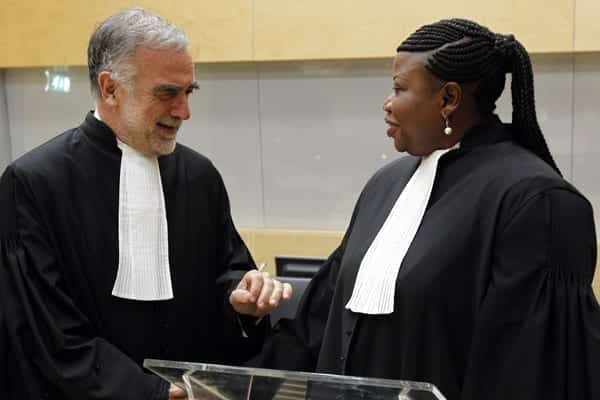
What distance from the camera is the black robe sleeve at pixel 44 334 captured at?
1906mm

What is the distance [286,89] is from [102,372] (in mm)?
3021

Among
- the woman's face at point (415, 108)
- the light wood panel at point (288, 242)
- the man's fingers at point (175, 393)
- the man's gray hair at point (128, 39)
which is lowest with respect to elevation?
the light wood panel at point (288, 242)

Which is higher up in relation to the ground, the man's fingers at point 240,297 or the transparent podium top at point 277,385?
the transparent podium top at point 277,385

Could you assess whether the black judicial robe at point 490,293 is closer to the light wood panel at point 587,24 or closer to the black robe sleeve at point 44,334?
the black robe sleeve at point 44,334

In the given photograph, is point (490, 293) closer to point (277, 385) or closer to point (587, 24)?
point (277, 385)

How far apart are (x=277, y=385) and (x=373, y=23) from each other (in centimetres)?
331

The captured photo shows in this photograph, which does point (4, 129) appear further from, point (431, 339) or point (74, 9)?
point (431, 339)

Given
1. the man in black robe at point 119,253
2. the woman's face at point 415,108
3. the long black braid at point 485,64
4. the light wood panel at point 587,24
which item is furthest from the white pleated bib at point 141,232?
the light wood panel at point 587,24

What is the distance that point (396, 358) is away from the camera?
1.69 meters

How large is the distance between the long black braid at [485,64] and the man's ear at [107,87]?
2.62 feet

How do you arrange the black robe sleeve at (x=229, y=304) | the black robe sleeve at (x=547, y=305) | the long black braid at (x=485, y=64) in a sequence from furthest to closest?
1. the black robe sleeve at (x=229, y=304)
2. the long black braid at (x=485, y=64)
3. the black robe sleeve at (x=547, y=305)

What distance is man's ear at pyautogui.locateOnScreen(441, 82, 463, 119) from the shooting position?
167cm

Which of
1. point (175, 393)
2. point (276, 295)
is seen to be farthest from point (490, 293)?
point (175, 393)

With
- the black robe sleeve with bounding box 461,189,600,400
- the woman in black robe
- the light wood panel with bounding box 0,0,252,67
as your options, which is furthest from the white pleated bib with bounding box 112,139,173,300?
the light wood panel with bounding box 0,0,252,67
